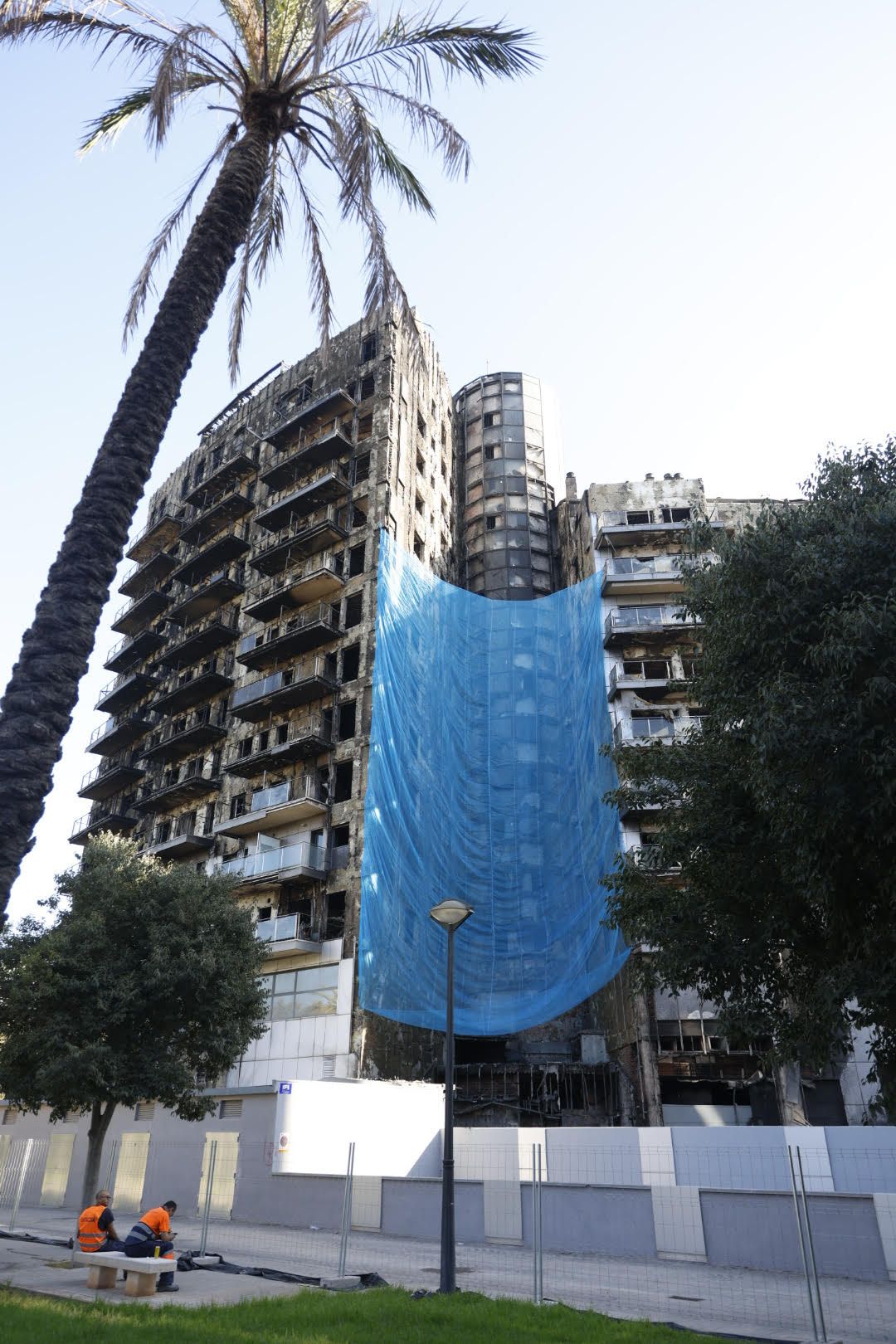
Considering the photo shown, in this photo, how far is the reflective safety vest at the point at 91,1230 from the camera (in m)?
13.0

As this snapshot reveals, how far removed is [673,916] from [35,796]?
9.38 metres

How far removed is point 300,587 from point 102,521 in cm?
2918

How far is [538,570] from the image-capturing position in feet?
169

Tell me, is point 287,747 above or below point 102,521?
above

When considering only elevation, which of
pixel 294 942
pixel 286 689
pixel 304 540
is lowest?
pixel 294 942

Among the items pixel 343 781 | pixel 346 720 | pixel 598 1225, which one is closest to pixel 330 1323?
pixel 598 1225

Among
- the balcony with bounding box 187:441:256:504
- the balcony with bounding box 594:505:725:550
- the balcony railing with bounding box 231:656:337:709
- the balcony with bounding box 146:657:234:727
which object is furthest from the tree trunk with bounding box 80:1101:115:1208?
the balcony with bounding box 187:441:256:504

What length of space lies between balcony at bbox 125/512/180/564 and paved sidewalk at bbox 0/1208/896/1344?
39.9 metres

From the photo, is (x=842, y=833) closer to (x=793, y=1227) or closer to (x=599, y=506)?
(x=793, y=1227)

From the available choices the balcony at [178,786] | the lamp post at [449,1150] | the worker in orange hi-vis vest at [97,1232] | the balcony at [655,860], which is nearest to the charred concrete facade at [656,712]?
the balcony at [655,860]

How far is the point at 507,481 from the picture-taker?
175 ft

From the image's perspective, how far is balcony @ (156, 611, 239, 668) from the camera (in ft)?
142

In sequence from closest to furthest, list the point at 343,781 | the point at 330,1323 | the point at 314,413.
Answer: the point at 330,1323
the point at 343,781
the point at 314,413

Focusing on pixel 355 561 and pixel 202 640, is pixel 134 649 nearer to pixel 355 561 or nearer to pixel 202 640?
pixel 202 640
